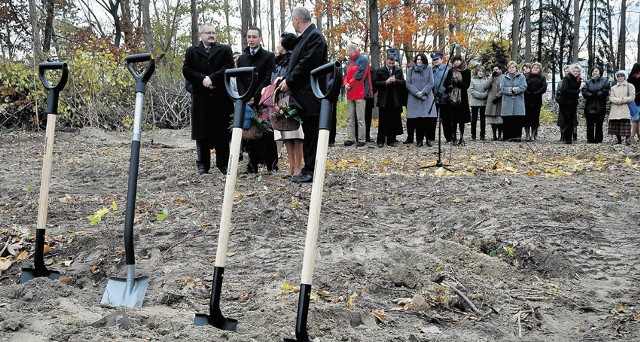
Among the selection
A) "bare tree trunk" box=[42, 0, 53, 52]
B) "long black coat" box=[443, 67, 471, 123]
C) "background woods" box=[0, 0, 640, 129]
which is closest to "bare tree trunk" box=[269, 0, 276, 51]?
"background woods" box=[0, 0, 640, 129]

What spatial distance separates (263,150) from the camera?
7965 mm

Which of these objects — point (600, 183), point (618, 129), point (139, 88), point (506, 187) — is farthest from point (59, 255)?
point (618, 129)

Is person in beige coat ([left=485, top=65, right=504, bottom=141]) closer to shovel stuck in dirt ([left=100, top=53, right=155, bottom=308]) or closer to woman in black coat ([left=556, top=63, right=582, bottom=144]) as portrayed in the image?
woman in black coat ([left=556, top=63, right=582, bottom=144])

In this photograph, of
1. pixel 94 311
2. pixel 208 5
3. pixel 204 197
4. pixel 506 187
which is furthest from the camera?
pixel 208 5

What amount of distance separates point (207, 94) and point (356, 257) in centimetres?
424

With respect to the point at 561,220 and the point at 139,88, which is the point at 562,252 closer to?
the point at 561,220

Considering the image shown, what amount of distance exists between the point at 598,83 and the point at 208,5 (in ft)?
100

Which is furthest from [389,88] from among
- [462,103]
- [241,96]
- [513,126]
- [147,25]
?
[147,25]

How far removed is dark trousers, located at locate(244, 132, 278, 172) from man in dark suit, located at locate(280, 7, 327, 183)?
0.73 metres

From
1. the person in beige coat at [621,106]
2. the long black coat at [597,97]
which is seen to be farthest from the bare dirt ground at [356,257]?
the long black coat at [597,97]

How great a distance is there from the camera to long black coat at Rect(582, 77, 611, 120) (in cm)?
1327

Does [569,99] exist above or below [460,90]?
below

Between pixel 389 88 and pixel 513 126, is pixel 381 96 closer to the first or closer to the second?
pixel 389 88

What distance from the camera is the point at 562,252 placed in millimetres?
4781
